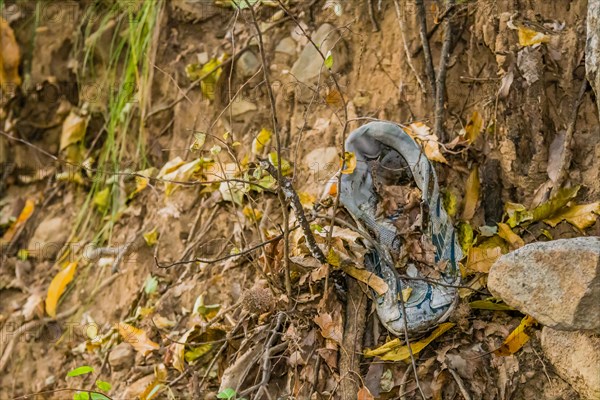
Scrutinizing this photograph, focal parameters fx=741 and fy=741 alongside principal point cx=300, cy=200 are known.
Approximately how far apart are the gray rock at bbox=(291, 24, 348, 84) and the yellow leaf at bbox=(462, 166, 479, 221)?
2.41ft

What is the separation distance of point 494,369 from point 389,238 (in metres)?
0.51

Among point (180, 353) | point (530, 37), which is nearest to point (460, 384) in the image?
point (180, 353)

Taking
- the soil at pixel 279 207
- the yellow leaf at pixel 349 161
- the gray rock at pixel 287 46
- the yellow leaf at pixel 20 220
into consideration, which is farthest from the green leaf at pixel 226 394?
the yellow leaf at pixel 20 220

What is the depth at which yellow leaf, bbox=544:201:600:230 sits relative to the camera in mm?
2266

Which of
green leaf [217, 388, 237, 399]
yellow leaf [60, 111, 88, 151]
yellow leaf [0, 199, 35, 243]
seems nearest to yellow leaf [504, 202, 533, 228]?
green leaf [217, 388, 237, 399]

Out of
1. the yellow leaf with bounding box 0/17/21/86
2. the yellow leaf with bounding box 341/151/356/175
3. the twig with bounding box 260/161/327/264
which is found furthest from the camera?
the yellow leaf with bounding box 0/17/21/86

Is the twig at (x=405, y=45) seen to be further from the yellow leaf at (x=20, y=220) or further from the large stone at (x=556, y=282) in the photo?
the yellow leaf at (x=20, y=220)

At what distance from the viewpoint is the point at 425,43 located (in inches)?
107

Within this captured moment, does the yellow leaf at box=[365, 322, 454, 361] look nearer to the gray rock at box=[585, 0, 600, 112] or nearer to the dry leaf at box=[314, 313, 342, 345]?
the dry leaf at box=[314, 313, 342, 345]

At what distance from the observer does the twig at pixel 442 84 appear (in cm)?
262

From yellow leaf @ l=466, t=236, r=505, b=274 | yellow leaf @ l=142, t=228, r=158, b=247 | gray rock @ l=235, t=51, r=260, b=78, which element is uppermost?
gray rock @ l=235, t=51, r=260, b=78

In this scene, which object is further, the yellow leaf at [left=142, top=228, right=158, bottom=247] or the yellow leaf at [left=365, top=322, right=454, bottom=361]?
the yellow leaf at [left=142, top=228, right=158, bottom=247]

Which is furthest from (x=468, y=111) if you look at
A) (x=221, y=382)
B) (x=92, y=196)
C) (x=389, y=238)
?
(x=92, y=196)

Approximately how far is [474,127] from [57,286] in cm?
186
